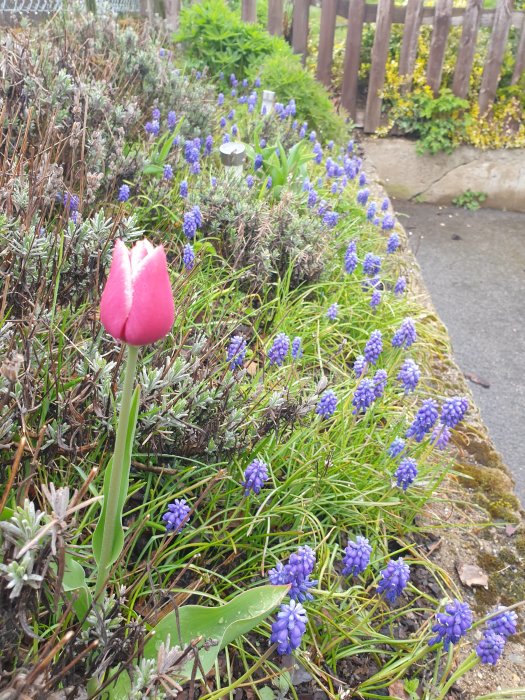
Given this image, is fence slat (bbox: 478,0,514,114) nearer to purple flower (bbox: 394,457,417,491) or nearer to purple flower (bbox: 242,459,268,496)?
purple flower (bbox: 394,457,417,491)

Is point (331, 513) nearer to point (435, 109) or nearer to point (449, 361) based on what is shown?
point (449, 361)

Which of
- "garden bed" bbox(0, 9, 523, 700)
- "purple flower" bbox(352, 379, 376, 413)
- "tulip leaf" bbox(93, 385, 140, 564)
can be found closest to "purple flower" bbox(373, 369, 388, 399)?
"garden bed" bbox(0, 9, 523, 700)

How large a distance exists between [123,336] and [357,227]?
285 cm

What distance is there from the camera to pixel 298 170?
3607 millimetres

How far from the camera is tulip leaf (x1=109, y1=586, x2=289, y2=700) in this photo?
1189mm

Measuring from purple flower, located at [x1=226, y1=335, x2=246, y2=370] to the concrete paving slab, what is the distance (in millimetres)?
2347

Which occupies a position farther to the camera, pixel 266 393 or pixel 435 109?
pixel 435 109

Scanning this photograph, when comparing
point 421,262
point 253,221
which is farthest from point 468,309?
point 253,221

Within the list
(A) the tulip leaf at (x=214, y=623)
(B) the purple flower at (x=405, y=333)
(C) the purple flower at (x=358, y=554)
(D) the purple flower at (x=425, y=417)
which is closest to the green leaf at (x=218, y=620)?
(A) the tulip leaf at (x=214, y=623)

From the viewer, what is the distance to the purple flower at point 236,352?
1.95 m

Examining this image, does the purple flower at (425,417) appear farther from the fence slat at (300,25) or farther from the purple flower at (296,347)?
the fence slat at (300,25)

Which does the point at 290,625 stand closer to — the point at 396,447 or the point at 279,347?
the point at 396,447

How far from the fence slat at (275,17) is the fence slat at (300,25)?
0.17 metres

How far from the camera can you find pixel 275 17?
277 inches
